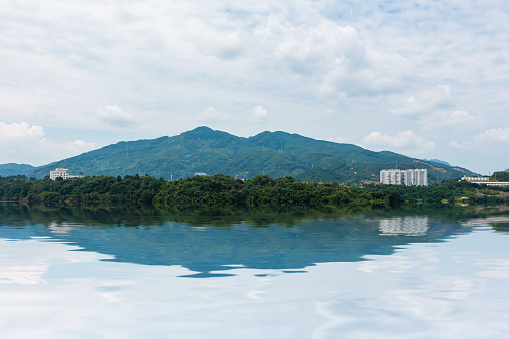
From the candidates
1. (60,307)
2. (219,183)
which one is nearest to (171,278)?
(60,307)

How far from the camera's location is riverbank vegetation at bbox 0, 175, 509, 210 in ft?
207

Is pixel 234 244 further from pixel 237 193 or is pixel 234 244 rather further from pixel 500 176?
pixel 500 176

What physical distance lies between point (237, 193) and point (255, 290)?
56.8 meters

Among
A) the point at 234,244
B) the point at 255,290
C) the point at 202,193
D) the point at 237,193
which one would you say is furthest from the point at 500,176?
the point at 255,290

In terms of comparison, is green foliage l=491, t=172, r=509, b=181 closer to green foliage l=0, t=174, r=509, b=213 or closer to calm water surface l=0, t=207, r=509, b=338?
green foliage l=0, t=174, r=509, b=213

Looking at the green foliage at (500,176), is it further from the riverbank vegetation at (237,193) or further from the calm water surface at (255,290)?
the calm water surface at (255,290)

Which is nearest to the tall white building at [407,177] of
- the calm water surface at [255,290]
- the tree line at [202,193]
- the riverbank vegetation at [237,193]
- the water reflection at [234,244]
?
the riverbank vegetation at [237,193]

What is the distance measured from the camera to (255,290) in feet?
33.2

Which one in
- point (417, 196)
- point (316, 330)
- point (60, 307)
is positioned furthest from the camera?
point (417, 196)

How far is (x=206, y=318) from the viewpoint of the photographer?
8.34m

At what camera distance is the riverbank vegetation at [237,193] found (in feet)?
207

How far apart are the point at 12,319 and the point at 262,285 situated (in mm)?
5757

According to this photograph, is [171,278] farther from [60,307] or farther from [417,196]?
[417,196]

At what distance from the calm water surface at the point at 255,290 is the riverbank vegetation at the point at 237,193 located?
1542 inches
